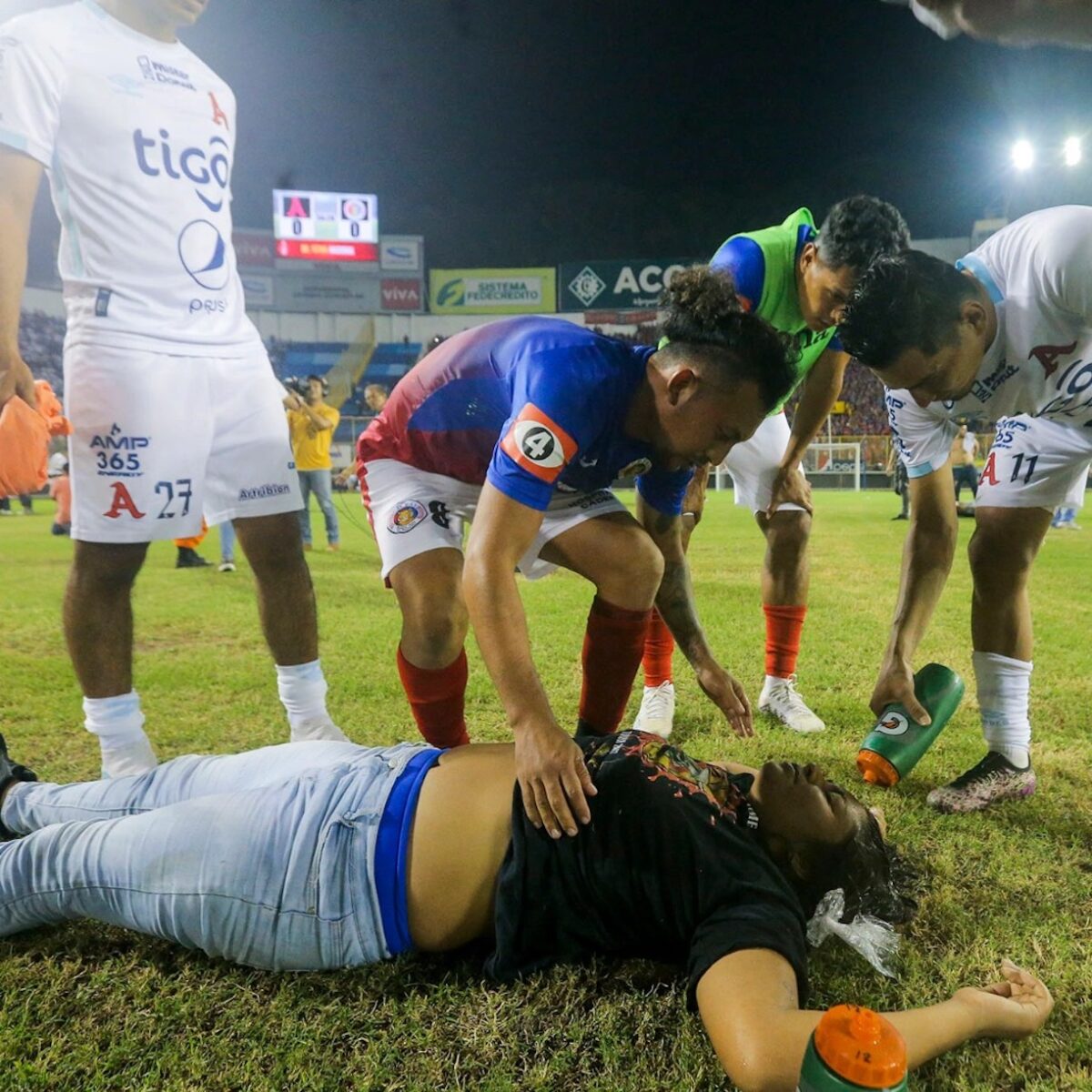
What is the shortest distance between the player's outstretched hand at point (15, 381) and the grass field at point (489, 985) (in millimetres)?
1174

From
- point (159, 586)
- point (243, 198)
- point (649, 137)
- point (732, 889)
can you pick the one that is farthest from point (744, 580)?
point (243, 198)

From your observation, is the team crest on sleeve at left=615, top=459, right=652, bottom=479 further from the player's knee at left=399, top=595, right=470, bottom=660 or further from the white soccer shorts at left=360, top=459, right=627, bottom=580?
the player's knee at left=399, top=595, right=470, bottom=660

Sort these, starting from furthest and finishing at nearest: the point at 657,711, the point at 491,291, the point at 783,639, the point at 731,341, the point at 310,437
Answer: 1. the point at 491,291
2. the point at 310,437
3. the point at 783,639
4. the point at 657,711
5. the point at 731,341

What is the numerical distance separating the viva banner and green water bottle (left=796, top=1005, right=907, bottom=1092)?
33.9 meters

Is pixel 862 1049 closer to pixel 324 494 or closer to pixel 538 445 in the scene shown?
pixel 538 445

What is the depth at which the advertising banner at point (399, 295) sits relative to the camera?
112 ft

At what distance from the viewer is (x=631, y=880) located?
4.85 ft

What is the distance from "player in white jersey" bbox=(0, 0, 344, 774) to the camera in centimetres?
230

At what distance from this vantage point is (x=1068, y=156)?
639 inches

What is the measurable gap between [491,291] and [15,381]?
1315 inches

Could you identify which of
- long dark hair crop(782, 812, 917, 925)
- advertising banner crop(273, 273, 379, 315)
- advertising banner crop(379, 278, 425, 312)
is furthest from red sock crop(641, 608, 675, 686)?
advertising banner crop(273, 273, 379, 315)

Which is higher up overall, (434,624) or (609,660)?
(434,624)

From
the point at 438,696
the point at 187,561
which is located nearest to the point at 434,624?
the point at 438,696

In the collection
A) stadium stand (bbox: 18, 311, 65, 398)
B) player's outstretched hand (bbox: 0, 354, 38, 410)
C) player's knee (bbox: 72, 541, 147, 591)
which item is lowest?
player's knee (bbox: 72, 541, 147, 591)
